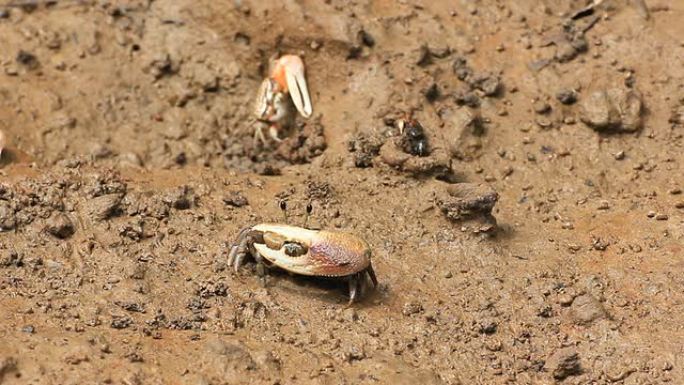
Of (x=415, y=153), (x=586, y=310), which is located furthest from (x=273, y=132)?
(x=586, y=310)

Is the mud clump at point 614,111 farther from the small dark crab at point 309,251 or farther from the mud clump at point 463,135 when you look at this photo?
the small dark crab at point 309,251

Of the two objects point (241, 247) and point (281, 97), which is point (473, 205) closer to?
point (241, 247)

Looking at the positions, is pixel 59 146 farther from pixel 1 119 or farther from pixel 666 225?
pixel 666 225

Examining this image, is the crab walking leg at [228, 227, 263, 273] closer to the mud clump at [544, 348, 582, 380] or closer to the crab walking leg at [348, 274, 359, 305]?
the crab walking leg at [348, 274, 359, 305]

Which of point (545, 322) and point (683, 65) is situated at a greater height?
point (683, 65)

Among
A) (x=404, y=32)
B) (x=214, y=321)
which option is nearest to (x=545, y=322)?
(x=214, y=321)

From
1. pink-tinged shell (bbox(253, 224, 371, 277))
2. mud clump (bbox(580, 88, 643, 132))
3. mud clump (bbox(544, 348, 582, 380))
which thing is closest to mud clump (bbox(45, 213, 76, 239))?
pink-tinged shell (bbox(253, 224, 371, 277))
